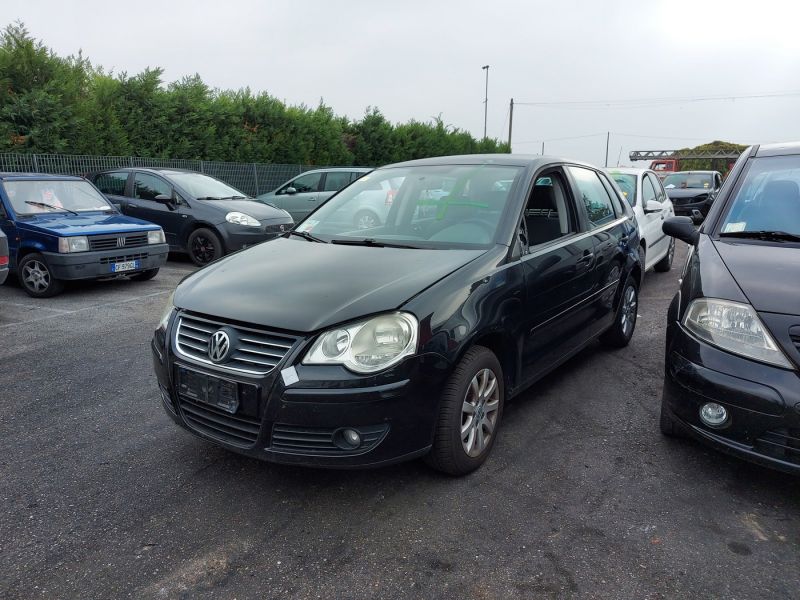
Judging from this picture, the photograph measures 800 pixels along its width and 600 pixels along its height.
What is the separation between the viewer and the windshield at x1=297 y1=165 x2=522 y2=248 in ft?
11.7

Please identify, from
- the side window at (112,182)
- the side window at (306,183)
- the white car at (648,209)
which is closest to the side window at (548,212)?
the white car at (648,209)

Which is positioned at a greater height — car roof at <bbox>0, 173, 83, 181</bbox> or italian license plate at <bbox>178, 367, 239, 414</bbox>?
car roof at <bbox>0, 173, 83, 181</bbox>

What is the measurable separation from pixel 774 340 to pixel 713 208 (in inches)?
53.2

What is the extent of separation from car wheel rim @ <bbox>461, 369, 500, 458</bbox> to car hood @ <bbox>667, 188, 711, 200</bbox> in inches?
622

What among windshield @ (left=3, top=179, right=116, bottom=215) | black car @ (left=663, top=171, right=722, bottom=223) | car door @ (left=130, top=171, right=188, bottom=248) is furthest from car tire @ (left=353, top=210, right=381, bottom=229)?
black car @ (left=663, top=171, right=722, bottom=223)

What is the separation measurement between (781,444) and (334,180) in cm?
1146

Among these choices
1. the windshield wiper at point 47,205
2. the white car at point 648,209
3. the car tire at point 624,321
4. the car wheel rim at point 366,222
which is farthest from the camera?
the white car at point 648,209

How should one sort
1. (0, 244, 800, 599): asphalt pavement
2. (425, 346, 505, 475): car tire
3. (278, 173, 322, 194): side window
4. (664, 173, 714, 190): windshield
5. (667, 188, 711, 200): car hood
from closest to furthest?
1. (0, 244, 800, 599): asphalt pavement
2. (425, 346, 505, 475): car tire
3. (278, 173, 322, 194): side window
4. (667, 188, 711, 200): car hood
5. (664, 173, 714, 190): windshield

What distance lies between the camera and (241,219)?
380 inches

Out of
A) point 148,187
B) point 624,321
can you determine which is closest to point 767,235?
point 624,321

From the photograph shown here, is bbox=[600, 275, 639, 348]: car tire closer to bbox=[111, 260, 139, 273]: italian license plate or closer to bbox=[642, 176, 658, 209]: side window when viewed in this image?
bbox=[642, 176, 658, 209]: side window

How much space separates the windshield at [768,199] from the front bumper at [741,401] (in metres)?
1.01

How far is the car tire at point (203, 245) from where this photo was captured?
9539mm

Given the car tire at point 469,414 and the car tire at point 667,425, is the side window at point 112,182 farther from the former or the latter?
the car tire at point 667,425
